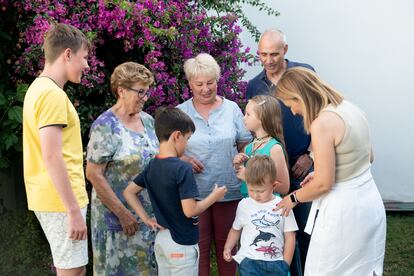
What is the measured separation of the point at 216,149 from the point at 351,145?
3.89ft

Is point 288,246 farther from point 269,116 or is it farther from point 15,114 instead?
point 15,114

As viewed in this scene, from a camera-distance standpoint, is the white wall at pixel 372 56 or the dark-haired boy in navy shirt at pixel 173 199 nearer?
the dark-haired boy in navy shirt at pixel 173 199

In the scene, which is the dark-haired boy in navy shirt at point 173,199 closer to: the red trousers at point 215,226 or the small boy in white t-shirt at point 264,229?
the small boy in white t-shirt at point 264,229

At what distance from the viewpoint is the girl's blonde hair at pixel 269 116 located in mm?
3705

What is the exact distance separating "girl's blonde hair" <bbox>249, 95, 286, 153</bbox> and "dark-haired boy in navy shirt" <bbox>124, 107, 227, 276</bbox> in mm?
546

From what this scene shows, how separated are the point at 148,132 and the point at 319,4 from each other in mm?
3830

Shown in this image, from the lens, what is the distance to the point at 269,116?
371 cm

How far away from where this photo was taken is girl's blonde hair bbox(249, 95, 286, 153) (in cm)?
371

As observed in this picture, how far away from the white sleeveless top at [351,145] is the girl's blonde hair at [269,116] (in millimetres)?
711

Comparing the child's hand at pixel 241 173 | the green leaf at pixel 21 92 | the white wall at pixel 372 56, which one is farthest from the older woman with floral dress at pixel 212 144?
the white wall at pixel 372 56

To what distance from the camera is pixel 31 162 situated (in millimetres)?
3086

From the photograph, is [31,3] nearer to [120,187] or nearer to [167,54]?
[167,54]

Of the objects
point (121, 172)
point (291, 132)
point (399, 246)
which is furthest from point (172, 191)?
point (399, 246)

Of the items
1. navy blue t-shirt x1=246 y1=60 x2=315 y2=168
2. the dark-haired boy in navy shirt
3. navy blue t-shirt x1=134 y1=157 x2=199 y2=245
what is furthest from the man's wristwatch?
navy blue t-shirt x1=246 y1=60 x2=315 y2=168
